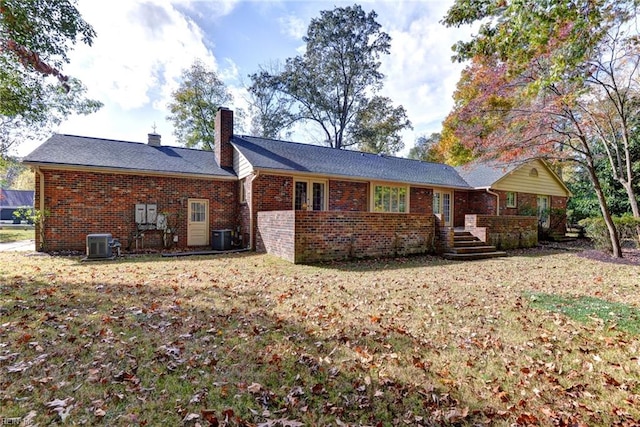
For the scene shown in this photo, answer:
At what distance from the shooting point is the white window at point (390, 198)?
14.6 metres

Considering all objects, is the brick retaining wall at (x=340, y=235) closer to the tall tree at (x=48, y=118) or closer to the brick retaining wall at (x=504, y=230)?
the brick retaining wall at (x=504, y=230)

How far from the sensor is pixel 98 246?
31.0ft

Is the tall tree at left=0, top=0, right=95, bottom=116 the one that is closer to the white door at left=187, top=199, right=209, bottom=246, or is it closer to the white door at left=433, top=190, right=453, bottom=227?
the white door at left=187, top=199, right=209, bottom=246

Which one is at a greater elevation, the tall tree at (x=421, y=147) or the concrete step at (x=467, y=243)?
the tall tree at (x=421, y=147)

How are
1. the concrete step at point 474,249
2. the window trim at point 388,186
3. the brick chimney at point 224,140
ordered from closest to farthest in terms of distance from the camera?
the concrete step at point 474,249, the brick chimney at point 224,140, the window trim at point 388,186

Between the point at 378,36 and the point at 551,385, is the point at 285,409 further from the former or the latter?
the point at 378,36

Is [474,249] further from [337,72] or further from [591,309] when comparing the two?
[337,72]

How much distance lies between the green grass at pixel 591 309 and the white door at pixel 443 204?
11.3m

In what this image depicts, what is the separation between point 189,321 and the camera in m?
4.14

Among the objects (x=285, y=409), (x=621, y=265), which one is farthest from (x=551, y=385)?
(x=621, y=265)

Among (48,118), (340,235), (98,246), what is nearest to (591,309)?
(340,235)

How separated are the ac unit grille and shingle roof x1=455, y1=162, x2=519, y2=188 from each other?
1620 centimetres

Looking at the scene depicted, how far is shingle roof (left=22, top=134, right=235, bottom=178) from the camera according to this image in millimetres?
10867

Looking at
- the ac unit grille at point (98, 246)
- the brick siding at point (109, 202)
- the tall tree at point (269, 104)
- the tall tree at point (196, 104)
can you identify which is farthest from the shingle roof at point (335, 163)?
the tall tree at point (196, 104)
